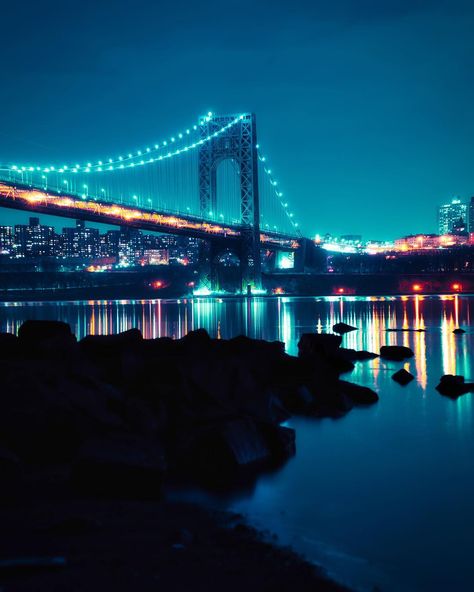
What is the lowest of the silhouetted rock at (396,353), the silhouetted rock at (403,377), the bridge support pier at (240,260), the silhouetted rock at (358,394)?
the silhouetted rock at (358,394)

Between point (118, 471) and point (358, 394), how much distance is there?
490 centimetres

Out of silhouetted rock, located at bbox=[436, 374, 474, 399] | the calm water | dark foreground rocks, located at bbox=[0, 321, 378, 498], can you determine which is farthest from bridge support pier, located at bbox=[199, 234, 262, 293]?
dark foreground rocks, located at bbox=[0, 321, 378, 498]

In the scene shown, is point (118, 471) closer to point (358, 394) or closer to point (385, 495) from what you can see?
point (385, 495)

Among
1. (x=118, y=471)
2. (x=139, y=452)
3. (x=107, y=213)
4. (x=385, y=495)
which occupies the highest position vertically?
(x=107, y=213)

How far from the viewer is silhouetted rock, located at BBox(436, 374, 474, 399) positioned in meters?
9.99

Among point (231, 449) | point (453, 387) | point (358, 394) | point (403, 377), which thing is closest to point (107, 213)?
point (403, 377)

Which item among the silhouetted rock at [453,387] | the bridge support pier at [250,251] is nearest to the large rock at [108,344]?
the silhouetted rock at [453,387]

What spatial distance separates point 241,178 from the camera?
60.9 meters

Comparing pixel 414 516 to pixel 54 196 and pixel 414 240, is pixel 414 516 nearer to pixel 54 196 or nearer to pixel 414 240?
pixel 54 196

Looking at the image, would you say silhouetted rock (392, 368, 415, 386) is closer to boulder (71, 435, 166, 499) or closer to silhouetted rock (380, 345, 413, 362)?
silhouetted rock (380, 345, 413, 362)

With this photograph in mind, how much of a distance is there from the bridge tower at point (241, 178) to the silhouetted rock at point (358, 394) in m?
48.2

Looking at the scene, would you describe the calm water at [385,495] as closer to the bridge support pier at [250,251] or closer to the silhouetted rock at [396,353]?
the silhouetted rock at [396,353]

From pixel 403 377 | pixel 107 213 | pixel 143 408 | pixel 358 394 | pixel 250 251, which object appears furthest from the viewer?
pixel 250 251

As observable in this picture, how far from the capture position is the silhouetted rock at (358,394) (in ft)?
30.1
